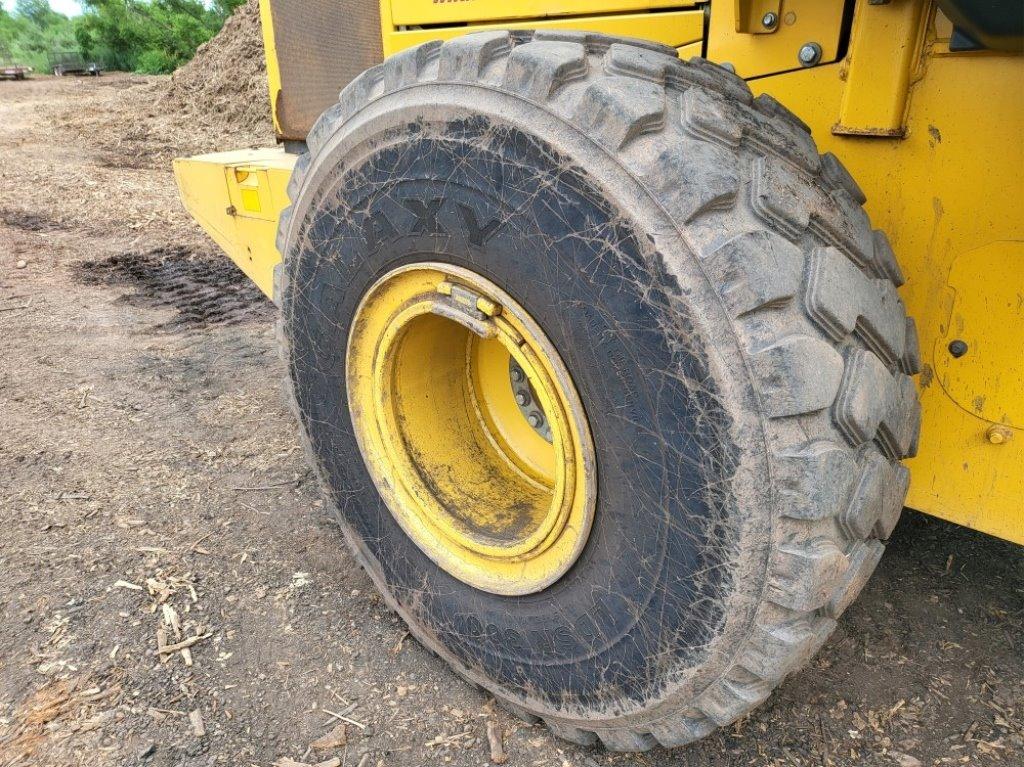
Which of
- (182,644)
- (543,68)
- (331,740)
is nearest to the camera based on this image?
(543,68)

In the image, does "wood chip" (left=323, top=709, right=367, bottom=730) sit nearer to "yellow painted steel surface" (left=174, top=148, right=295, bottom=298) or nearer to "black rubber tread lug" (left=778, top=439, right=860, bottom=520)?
"black rubber tread lug" (left=778, top=439, right=860, bottom=520)

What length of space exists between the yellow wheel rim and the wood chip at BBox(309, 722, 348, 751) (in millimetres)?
519

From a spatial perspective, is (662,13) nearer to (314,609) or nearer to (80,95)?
(314,609)

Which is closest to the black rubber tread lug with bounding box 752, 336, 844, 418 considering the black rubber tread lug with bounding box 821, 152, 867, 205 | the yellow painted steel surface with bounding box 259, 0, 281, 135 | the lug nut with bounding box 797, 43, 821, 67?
the black rubber tread lug with bounding box 821, 152, 867, 205

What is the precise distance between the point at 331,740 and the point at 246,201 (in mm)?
2264

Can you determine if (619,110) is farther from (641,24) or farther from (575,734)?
(575,734)

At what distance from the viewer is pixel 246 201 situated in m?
3.32

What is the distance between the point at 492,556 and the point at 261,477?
163 cm

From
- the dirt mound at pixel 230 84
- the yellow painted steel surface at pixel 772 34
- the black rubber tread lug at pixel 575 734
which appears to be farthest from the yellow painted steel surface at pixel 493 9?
the dirt mound at pixel 230 84

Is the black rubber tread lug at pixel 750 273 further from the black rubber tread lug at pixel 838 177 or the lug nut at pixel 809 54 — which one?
the lug nut at pixel 809 54

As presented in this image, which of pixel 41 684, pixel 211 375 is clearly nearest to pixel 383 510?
pixel 41 684

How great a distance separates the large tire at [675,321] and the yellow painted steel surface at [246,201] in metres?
1.56

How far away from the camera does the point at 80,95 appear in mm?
18141

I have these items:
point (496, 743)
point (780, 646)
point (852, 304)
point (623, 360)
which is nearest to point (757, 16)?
point (852, 304)
